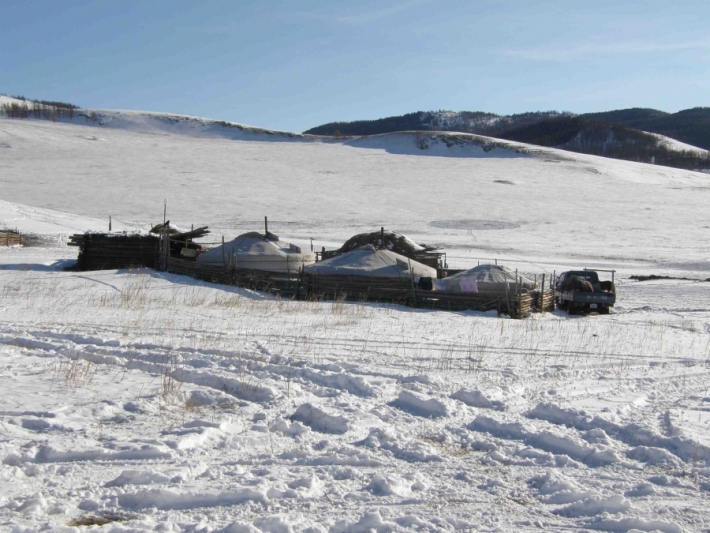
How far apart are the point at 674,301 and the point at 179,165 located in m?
56.0

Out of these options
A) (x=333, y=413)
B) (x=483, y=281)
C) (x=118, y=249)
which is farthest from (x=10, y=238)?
(x=333, y=413)

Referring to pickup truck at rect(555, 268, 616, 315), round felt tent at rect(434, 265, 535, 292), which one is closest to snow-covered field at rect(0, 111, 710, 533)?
pickup truck at rect(555, 268, 616, 315)

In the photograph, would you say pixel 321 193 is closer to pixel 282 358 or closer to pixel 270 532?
pixel 282 358

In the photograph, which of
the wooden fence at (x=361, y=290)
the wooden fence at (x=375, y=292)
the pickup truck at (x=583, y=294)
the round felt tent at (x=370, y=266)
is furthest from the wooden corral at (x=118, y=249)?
the pickup truck at (x=583, y=294)

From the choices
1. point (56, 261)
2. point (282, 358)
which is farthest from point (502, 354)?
point (56, 261)

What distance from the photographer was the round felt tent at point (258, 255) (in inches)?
967

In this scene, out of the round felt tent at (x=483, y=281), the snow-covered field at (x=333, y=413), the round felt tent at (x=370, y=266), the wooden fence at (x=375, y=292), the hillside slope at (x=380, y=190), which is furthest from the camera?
the hillside slope at (x=380, y=190)

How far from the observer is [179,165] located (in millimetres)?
69938

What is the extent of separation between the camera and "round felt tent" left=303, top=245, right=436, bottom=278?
21.8 metres

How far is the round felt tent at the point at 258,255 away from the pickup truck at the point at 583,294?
8.85m

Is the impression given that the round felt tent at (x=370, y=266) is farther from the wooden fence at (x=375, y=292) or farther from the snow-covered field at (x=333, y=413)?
the snow-covered field at (x=333, y=413)

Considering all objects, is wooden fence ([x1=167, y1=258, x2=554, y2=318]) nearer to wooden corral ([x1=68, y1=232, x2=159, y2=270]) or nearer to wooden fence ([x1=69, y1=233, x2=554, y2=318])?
wooden fence ([x1=69, y1=233, x2=554, y2=318])

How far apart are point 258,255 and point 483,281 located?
8.32 metres

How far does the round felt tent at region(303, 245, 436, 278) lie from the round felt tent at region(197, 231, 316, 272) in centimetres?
230
